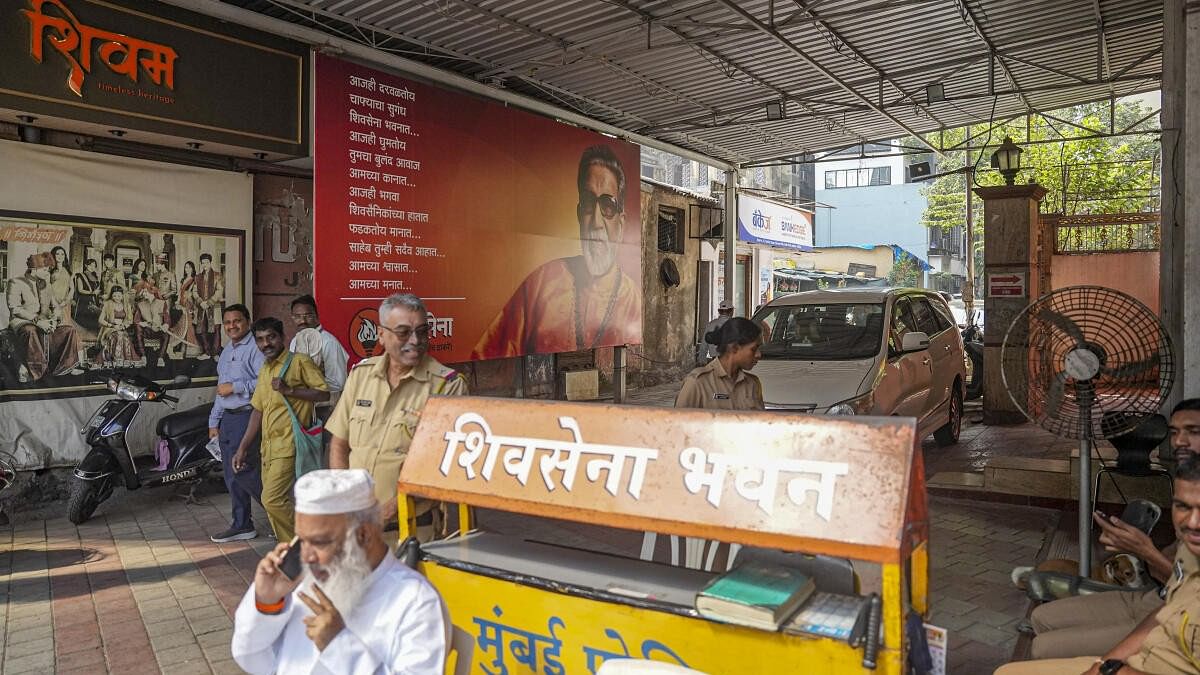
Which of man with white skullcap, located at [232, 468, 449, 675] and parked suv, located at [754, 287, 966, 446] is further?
parked suv, located at [754, 287, 966, 446]

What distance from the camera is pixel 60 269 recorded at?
6734mm

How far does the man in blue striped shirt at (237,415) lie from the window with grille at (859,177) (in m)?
41.9

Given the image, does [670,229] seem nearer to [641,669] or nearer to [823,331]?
[823,331]

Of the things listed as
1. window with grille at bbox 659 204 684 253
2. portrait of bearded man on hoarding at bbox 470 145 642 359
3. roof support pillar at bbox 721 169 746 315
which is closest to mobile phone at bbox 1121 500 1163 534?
portrait of bearded man on hoarding at bbox 470 145 642 359

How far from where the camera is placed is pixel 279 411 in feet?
17.5

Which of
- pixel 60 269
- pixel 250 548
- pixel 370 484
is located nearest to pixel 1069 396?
pixel 370 484

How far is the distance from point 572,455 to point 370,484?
671 mm

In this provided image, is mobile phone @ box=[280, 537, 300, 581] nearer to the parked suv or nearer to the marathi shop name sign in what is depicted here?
the parked suv

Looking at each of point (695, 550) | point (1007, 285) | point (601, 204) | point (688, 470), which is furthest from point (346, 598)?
point (1007, 285)

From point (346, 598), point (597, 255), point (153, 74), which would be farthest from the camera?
point (597, 255)

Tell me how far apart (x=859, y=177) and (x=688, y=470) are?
4658 centimetres

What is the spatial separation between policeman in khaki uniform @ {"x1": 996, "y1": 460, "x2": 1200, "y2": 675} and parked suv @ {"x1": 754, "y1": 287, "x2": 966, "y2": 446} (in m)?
3.99

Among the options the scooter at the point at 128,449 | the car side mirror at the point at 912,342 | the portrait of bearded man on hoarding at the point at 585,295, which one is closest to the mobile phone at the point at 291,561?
the scooter at the point at 128,449

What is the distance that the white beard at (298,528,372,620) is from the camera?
2.23 meters
